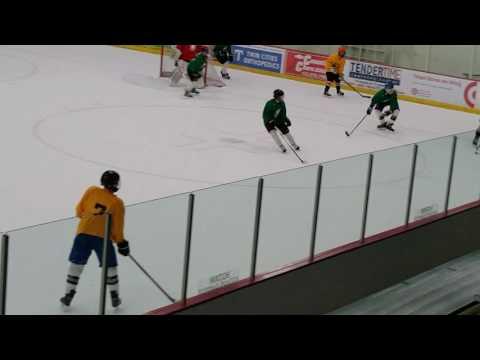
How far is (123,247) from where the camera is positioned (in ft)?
15.4

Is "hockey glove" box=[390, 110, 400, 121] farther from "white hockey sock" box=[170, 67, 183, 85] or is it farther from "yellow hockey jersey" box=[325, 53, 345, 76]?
"white hockey sock" box=[170, 67, 183, 85]

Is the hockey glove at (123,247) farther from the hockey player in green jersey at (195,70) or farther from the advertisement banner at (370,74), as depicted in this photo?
the advertisement banner at (370,74)

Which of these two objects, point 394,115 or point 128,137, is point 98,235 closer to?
point 128,137

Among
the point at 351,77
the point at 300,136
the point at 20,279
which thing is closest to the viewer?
the point at 20,279

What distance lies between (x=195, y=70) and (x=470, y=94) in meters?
4.91

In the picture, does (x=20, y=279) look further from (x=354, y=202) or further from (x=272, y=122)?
(x=272, y=122)

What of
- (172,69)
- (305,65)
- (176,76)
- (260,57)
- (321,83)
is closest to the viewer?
(176,76)

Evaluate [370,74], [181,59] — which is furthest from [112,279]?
[370,74]

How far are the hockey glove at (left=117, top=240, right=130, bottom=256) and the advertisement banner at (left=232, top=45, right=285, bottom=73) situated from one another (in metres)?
12.9

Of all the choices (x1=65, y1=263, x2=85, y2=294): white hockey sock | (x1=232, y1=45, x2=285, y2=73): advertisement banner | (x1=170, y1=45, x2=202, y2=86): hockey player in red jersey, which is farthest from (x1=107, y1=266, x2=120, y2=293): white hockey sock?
(x1=232, y1=45, x2=285, y2=73): advertisement banner
